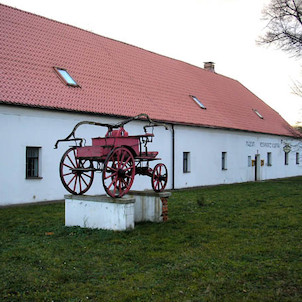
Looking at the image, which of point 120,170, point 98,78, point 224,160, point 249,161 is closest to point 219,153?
point 224,160

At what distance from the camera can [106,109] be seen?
57.8 feet

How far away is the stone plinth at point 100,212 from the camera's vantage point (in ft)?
30.4

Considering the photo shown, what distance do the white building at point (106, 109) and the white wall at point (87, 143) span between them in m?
0.04

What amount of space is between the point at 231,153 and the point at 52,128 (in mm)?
14440

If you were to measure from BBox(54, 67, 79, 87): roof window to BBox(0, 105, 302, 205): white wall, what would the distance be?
5.76ft

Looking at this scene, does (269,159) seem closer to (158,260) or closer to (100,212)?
(100,212)

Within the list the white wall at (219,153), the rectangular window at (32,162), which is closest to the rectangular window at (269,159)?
the white wall at (219,153)

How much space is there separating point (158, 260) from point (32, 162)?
9.45 m

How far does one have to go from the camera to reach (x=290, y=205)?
46.3 ft

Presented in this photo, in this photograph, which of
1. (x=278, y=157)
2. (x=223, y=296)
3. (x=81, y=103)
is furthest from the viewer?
(x=278, y=157)

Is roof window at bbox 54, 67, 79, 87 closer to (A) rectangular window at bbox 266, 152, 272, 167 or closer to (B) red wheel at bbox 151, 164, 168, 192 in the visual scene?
(B) red wheel at bbox 151, 164, 168, 192

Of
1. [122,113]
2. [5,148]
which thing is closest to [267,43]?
[122,113]

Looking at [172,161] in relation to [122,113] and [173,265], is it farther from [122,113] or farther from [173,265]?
[173,265]

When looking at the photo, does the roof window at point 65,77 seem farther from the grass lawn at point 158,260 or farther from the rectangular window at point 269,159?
the rectangular window at point 269,159
